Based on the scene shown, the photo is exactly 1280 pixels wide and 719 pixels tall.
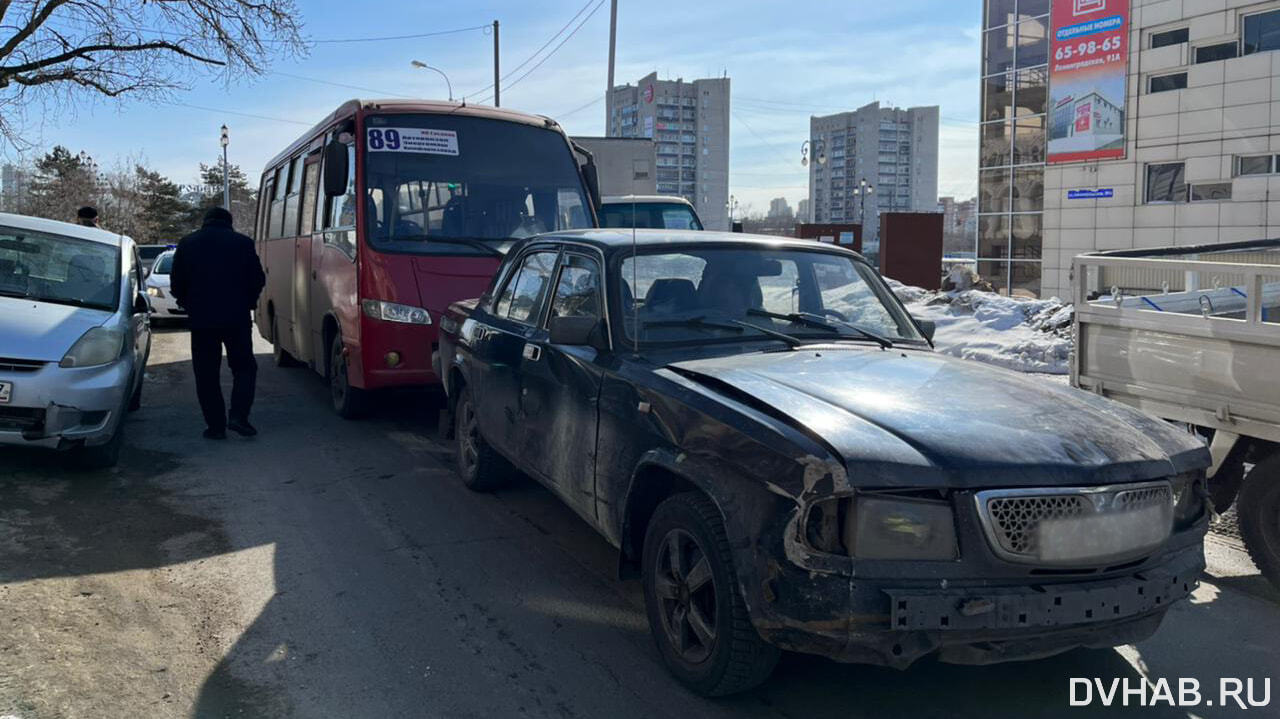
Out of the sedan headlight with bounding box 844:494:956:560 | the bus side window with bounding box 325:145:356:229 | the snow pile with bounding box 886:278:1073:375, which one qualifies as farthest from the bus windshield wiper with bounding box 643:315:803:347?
the snow pile with bounding box 886:278:1073:375

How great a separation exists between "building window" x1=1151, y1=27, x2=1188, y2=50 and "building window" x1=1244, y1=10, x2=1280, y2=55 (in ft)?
6.61

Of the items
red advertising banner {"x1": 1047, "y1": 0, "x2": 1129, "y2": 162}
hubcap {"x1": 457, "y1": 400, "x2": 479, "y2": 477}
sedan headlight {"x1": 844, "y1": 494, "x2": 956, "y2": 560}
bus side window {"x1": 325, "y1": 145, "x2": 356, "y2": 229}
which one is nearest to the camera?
sedan headlight {"x1": 844, "y1": 494, "x2": 956, "y2": 560}

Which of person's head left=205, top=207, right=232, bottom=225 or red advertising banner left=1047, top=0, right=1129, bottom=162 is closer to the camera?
person's head left=205, top=207, right=232, bottom=225

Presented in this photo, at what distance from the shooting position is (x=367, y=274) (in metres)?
8.41

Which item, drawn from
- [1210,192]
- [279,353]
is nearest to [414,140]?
[279,353]

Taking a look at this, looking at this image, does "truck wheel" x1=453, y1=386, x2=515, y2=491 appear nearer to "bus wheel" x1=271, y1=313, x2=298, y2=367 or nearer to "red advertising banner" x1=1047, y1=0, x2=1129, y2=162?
"bus wheel" x1=271, y1=313, x2=298, y2=367

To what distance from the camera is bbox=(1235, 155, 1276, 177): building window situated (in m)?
28.2

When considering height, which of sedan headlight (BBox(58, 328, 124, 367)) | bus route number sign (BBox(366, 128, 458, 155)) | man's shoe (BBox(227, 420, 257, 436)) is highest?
bus route number sign (BBox(366, 128, 458, 155))

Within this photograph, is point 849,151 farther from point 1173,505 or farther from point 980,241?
point 1173,505

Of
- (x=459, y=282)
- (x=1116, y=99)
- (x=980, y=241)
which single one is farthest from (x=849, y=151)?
(x=459, y=282)

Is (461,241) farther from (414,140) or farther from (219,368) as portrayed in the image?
(219,368)

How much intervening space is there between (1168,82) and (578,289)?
105 ft

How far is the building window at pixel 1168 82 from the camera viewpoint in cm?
3061

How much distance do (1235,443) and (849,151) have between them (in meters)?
106
